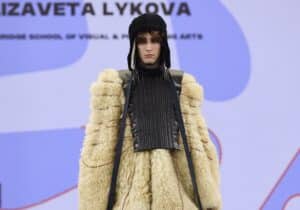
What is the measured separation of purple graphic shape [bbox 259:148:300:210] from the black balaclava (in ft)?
3.97

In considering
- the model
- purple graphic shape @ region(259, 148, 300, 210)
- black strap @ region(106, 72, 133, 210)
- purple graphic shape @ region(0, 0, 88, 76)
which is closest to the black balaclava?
the model

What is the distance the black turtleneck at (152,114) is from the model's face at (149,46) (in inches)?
2.0

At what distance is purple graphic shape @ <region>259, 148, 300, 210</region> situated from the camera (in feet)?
9.46

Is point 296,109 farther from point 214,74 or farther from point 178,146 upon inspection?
point 178,146

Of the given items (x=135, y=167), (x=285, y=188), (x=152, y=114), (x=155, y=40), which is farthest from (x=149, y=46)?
(x=285, y=188)

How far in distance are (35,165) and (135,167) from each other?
108 cm

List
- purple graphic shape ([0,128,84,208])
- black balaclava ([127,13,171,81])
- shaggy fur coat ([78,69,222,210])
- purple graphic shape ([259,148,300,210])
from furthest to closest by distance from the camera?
purple graphic shape ([259,148,300,210]), purple graphic shape ([0,128,84,208]), black balaclava ([127,13,171,81]), shaggy fur coat ([78,69,222,210])

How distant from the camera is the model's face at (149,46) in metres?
1.87

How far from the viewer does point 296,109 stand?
2.90 m

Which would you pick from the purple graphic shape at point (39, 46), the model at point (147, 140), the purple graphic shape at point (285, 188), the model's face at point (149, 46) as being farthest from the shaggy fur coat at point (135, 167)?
the purple graphic shape at point (285, 188)

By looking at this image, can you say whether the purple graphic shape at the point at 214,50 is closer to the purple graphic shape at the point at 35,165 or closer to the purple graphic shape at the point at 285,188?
the purple graphic shape at the point at 285,188

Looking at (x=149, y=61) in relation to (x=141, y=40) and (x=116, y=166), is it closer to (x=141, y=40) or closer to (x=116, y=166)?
(x=141, y=40)

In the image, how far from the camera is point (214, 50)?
9.37 ft

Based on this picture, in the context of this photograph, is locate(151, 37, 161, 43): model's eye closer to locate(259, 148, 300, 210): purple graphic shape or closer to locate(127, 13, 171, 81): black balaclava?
locate(127, 13, 171, 81): black balaclava
